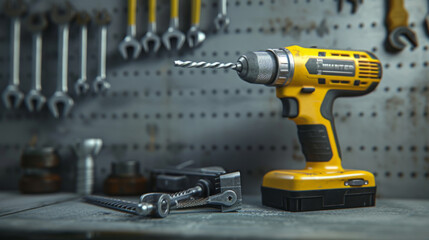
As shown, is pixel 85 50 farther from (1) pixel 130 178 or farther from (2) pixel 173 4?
(1) pixel 130 178

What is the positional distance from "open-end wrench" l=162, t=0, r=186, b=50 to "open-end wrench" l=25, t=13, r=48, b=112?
1.45 feet

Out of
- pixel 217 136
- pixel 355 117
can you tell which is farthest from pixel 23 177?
pixel 355 117

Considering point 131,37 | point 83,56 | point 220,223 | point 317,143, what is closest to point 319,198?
point 317,143

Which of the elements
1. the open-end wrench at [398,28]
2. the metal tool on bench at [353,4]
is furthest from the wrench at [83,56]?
the open-end wrench at [398,28]

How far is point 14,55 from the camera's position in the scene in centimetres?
126

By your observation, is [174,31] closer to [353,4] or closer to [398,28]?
[353,4]

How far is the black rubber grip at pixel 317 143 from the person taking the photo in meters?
0.90

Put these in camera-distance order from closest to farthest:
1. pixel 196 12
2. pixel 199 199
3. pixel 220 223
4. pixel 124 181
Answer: pixel 220 223 → pixel 199 199 → pixel 124 181 → pixel 196 12

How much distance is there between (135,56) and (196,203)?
0.62m

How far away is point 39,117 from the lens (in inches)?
49.4

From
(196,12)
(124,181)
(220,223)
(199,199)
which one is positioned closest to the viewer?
(220,223)

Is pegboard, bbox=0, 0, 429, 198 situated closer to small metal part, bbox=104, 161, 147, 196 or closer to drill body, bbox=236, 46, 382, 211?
small metal part, bbox=104, 161, 147, 196

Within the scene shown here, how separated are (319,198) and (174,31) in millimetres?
701

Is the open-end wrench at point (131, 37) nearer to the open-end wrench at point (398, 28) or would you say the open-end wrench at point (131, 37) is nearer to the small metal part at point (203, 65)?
the small metal part at point (203, 65)
